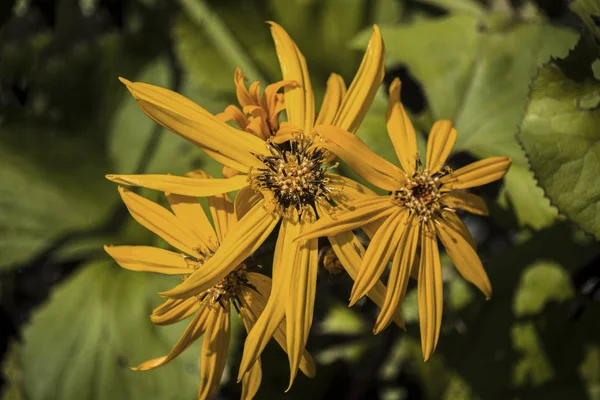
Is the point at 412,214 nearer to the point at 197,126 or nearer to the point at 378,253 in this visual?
the point at 378,253

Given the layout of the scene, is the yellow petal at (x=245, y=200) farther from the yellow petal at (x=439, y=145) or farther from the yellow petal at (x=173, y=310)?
the yellow petal at (x=439, y=145)

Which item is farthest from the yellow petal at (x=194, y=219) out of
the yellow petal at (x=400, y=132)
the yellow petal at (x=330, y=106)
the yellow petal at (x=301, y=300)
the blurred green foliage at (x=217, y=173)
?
the blurred green foliage at (x=217, y=173)

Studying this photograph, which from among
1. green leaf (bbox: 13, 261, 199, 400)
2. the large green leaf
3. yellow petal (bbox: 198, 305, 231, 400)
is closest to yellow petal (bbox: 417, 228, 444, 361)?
yellow petal (bbox: 198, 305, 231, 400)

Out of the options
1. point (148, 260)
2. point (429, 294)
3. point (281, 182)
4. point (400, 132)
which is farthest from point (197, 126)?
Answer: point (429, 294)

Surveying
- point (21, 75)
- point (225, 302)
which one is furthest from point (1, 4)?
point (225, 302)

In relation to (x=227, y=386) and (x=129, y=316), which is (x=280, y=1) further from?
A: (x=227, y=386)
